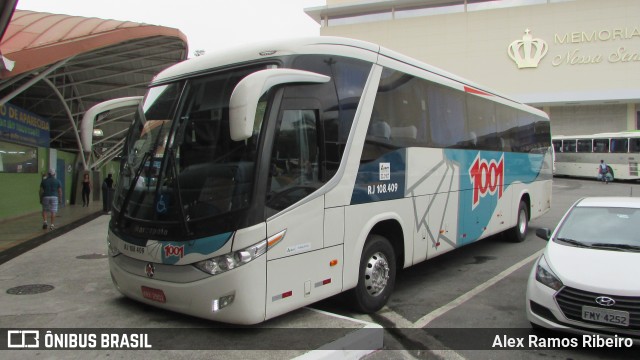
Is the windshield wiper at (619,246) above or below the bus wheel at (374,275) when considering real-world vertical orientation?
above

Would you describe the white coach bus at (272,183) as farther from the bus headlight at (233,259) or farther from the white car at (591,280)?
the white car at (591,280)

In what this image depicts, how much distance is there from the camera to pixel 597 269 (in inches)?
189

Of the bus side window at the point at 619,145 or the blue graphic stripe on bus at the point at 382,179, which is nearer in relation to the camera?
the blue graphic stripe on bus at the point at 382,179

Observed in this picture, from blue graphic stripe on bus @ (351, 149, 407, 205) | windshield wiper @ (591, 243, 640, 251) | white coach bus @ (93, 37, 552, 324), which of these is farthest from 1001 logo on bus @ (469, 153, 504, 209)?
windshield wiper @ (591, 243, 640, 251)

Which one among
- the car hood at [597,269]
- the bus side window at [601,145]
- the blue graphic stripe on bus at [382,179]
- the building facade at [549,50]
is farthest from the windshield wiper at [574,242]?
the building facade at [549,50]

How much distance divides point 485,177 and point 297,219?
558 cm

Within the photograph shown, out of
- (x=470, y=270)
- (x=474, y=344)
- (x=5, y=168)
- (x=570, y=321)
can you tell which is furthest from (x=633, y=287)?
(x=5, y=168)

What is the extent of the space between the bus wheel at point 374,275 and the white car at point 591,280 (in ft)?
5.54

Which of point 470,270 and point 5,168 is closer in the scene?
point 470,270

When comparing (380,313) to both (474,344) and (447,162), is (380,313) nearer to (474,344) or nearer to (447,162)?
(474,344)

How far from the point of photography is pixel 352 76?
552 centimetres

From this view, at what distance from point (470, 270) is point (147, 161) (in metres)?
5.98

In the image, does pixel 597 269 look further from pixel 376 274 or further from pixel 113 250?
pixel 113 250

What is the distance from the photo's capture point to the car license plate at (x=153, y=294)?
4781 millimetres
